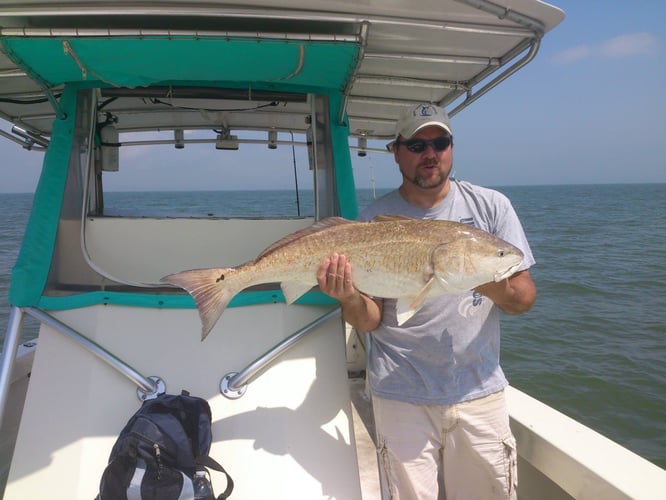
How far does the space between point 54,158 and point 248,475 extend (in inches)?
107

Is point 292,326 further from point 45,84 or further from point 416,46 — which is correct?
point 45,84

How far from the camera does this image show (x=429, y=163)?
2.97 metres

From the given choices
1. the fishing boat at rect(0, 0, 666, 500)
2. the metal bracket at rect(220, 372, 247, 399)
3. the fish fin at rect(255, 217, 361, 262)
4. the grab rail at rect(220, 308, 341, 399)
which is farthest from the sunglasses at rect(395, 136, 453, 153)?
the metal bracket at rect(220, 372, 247, 399)

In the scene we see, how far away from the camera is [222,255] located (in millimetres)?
4500

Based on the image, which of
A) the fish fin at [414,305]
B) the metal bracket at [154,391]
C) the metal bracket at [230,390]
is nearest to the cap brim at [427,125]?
the fish fin at [414,305]

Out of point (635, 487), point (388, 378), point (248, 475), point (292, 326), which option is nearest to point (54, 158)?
point (292, 326)

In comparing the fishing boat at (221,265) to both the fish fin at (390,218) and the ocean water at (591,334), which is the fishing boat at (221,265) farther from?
the fish fin at (390,218)

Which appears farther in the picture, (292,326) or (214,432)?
(292,326)

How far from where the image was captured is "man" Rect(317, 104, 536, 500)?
2.90 metres

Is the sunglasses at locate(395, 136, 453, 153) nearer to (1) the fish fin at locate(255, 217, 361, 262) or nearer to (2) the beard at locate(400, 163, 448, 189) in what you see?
(2) the beard at locate(400, 163, 448, 189)

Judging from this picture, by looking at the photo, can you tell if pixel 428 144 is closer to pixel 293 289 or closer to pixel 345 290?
pixel 345 290

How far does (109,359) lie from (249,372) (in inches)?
34.2

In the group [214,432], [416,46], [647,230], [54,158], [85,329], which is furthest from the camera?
[647,230]

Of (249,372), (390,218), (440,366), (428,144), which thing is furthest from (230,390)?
(428,144)
